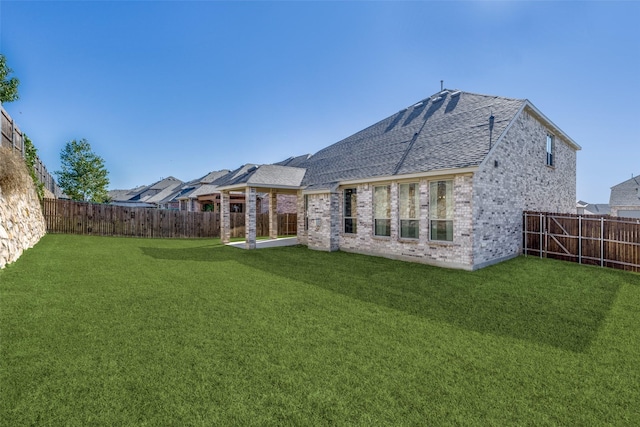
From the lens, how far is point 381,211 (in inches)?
475

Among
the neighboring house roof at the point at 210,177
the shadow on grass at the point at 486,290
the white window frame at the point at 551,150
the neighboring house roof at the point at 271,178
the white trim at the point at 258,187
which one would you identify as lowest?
the shadow on grass at the point at 486,290

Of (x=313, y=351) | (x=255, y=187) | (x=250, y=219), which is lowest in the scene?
(x=313, y=351)

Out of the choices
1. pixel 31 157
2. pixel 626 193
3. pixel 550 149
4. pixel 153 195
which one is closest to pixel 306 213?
pixel 550 149

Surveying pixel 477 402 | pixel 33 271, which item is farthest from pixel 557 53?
pixel 33 271

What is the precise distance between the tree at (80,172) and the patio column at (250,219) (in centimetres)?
2828

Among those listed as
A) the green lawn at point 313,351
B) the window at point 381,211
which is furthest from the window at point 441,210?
the green lawn at point 313,351

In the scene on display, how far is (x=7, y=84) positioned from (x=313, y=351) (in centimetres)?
2253

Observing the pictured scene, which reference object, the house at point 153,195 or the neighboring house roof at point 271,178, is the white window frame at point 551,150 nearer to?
the neighboring house roof at point 271,178

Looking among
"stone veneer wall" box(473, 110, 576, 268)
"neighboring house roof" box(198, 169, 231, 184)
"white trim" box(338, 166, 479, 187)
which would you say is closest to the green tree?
"white trim" box(338, 166, 479, 187)

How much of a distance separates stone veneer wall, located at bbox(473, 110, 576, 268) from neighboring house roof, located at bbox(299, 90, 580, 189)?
626 mm

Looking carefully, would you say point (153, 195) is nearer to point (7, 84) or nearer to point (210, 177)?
point (210, 177)

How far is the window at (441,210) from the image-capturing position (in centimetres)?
991

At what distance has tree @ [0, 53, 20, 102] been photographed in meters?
15.4

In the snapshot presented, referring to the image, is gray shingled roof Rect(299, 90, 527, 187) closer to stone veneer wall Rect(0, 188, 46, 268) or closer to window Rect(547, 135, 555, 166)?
window Rect(547, 135, 555, 166)
